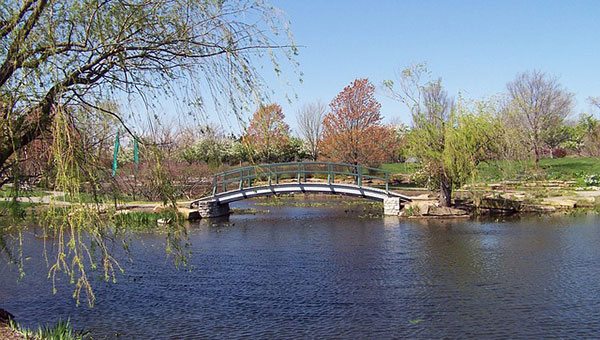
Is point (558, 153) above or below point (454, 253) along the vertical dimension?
above

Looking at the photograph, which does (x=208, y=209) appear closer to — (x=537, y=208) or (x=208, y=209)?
(x=208, y=209)

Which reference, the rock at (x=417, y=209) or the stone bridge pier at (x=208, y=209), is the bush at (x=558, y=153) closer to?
the rock at (x=417, y=209)

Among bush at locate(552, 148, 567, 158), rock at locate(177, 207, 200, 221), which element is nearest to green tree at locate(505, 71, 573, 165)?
bush at locate(552, 148, 567, 158)

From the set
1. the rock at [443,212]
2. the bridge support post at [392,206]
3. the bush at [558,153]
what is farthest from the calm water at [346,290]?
the bush at [558,153]

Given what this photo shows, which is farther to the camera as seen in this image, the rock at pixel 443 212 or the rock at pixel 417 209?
the rock at pixel 417 209

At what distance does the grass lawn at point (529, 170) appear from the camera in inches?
936

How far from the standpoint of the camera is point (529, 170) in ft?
91.0

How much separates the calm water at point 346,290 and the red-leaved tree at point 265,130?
336 centimetres

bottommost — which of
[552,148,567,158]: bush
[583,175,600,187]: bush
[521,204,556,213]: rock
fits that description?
[521,204,556,213]: rock

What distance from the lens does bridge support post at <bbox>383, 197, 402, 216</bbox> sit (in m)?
23.2

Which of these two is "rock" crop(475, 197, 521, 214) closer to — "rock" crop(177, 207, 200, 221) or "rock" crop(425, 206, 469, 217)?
"rock" crop(425, 206, 469, 217)

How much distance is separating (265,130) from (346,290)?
19.2 feet

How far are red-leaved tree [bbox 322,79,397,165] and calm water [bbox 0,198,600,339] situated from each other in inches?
805

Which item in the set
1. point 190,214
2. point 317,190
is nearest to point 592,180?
point 317,190
